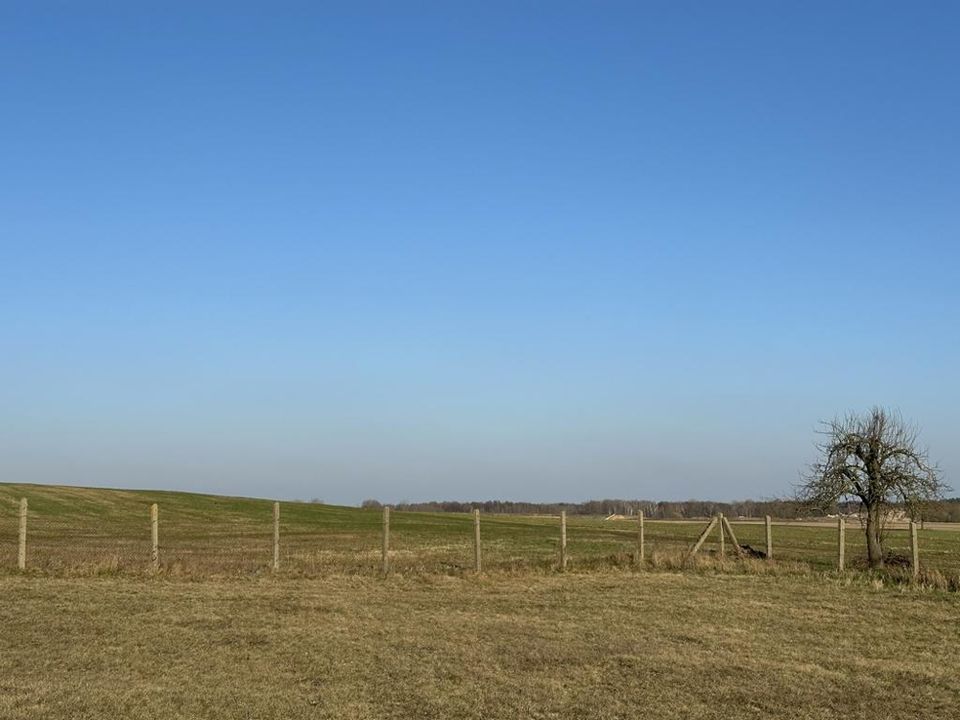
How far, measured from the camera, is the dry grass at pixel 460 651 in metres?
8.58

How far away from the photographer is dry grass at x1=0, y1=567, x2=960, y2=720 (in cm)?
858

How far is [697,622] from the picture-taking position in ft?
45.9

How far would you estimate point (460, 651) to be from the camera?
36.5 ft

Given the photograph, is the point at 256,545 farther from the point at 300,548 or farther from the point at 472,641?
the point at 472,641

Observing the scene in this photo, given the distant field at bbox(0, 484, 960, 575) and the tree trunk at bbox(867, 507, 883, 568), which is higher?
the tree trunk at bbox(867, 507, 883, 568)

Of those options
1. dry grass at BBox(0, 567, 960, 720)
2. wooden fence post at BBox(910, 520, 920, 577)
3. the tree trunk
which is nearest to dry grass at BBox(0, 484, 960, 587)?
wooden fence post at BBox(910, 520, 920, 577)

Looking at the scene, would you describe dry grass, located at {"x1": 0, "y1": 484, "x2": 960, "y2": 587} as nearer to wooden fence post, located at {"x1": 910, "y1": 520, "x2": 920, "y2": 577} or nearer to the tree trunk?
wooden fence post, located at {"x1": 910, "y1": 520, "x2": 920, "y2": 577}

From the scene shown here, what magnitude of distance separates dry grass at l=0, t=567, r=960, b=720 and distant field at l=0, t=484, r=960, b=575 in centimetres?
336

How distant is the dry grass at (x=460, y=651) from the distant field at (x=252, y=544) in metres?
3.36

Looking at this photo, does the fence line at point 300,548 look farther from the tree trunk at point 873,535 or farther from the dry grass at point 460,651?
the dry grass at point 460,651

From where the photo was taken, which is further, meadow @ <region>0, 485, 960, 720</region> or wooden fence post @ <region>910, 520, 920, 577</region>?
wooden fence post @ <region>910, 520, 920, 577</region>

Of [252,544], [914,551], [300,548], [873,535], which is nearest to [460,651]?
[914,551]

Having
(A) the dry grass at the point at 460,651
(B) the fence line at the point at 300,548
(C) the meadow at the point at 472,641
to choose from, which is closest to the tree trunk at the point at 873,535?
(B) the fence line at the point at 300,548

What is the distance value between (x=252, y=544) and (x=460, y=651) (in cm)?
2367
